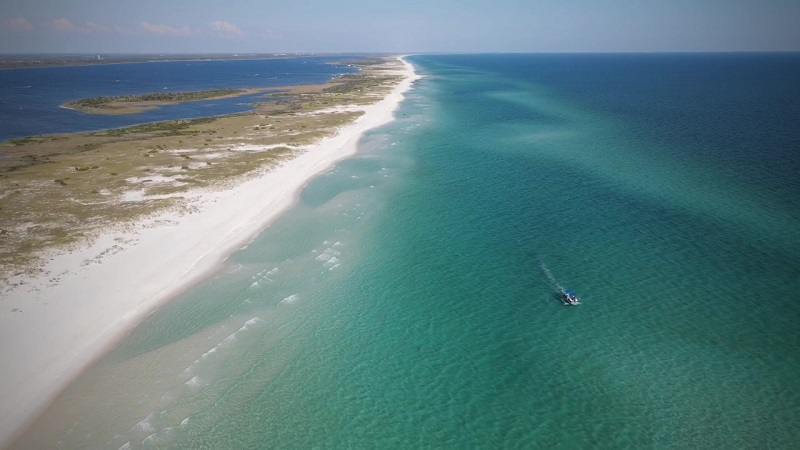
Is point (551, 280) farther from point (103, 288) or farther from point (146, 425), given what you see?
point (103, 288)

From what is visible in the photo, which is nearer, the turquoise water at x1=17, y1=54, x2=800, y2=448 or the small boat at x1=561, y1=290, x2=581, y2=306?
Result: the turquoise water at x1=17, y1=54, x2=800, y2=448

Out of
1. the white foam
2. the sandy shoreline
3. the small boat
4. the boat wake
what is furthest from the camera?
the boat wake

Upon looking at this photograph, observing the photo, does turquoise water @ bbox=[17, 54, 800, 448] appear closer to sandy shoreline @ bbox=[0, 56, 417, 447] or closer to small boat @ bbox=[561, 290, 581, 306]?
small boat @ bbox=[561, 290, 581, 306]

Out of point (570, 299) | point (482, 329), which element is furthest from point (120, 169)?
point (570, 299)

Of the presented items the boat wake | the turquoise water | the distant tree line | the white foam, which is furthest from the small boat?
the distant tree line

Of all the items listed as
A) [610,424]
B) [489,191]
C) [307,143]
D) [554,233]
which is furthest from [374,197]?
[610,424]

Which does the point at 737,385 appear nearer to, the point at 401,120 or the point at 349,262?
the point at 349,262

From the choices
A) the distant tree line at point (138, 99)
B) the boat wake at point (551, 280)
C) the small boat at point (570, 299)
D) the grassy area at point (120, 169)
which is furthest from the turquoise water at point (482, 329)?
the distant tree line at point (138, 99)
